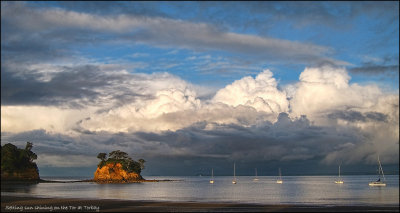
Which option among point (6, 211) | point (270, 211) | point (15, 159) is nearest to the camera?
point (6, 211)

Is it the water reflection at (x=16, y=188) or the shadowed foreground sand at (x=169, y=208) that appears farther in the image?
the water reflection at (x=16, y=188)

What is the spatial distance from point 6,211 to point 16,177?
15262 cm

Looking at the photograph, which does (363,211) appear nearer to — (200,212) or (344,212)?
(344,212)

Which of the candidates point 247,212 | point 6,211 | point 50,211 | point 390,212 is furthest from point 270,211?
point 6,211

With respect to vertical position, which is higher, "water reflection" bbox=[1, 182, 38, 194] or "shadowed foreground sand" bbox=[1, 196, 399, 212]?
"shadowed foreground sand" bbox=[1, 196, 399, 212]

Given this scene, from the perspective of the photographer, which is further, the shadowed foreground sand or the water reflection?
the water reflection

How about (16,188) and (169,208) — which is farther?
(16,188)

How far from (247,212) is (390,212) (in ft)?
72.4

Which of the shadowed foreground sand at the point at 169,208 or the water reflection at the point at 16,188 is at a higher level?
the shadowed foreground sand at the point at 169,208

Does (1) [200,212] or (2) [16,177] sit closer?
(1) [200,212]

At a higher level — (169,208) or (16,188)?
(169,208)

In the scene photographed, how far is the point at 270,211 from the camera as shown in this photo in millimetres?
64062

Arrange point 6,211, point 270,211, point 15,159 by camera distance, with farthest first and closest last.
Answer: point 15,159, point 270,211, point 6,211

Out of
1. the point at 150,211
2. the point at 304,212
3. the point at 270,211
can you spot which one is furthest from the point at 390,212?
the point at 150,211
